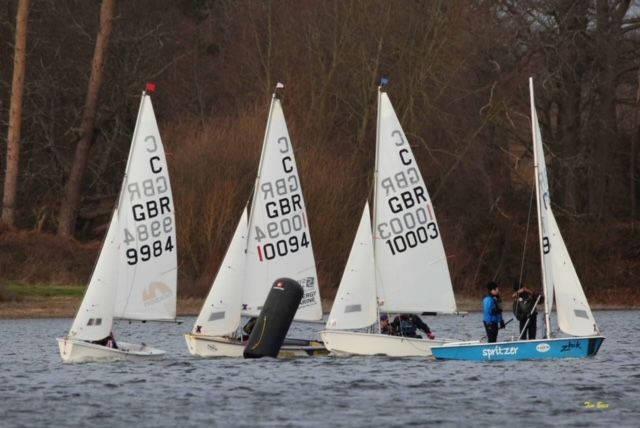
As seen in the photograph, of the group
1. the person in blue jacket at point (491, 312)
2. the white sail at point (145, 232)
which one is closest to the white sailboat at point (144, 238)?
the white sail at point (145, 232)

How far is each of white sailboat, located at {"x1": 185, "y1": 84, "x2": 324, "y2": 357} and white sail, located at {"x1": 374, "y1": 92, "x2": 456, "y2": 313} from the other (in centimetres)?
161

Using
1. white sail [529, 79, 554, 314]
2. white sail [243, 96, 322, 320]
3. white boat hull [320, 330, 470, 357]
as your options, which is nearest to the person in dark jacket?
white sail [243, 96, 322, 320]

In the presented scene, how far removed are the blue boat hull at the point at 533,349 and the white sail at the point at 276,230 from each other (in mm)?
3990

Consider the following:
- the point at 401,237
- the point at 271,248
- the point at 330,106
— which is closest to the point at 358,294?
the point at 401,237

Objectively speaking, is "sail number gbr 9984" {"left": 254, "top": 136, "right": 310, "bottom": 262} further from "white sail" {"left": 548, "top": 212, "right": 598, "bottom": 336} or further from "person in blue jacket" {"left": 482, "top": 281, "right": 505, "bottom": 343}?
"white sail" {"left": 548, "top": 212, "right": 598, "bottom": 336}

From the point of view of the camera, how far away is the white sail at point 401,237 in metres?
33.4

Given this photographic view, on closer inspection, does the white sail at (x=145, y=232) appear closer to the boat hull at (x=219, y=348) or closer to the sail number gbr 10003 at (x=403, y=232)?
the boat hull at (x=219, y=348)

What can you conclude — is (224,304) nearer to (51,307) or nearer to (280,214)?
(280,214)

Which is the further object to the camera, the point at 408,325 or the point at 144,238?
the point at 408,325

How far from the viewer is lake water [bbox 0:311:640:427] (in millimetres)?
23688

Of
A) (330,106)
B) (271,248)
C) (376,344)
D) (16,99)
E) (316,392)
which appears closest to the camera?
(316,392)

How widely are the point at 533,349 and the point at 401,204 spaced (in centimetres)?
439

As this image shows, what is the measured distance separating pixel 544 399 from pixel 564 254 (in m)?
5.84

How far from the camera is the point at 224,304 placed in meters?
33.5
